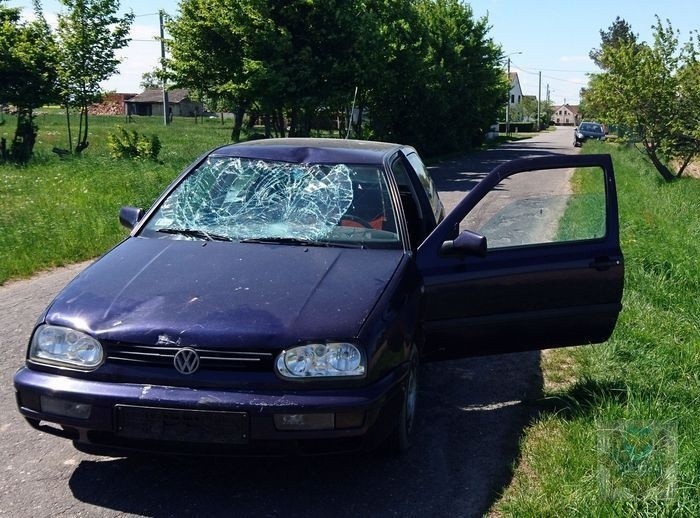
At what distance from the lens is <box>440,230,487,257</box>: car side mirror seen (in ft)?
14.0

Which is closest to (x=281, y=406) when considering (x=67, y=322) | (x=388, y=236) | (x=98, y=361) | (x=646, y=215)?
(x=98, y=361)

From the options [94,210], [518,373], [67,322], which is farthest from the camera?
[94,210]

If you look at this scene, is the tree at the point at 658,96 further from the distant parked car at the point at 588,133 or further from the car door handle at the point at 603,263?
the distant parked car at the point at 588,133

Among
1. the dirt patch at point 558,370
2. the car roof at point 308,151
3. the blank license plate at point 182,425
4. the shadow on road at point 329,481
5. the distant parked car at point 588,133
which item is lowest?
the shadow on road at point 329,481

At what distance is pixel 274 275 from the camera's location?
12.5 ft

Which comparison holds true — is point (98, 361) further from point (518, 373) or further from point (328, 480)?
point (518, 373)

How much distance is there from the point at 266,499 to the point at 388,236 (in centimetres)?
162

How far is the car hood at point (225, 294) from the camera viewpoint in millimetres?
3359

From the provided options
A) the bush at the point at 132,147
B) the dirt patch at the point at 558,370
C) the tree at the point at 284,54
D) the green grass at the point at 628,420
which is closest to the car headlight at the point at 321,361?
the green grass at the point at 628,420

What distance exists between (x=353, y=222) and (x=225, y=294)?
1.13 meters

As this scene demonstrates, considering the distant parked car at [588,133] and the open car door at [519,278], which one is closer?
the open car door at [519,278]

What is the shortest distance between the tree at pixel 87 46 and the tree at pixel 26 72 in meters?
0.39

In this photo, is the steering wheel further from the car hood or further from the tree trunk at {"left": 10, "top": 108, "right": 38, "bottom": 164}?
the tree trunk at {"left": 10, "top": 108, "right": 38, "bottom": 164}

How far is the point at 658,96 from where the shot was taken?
21656 mm
